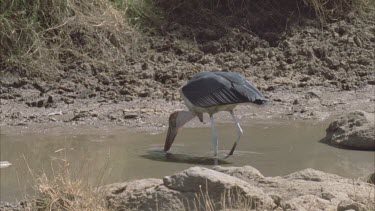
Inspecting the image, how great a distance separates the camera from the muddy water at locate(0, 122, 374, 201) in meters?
7.71

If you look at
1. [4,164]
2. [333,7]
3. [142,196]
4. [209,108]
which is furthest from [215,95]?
[333,7]

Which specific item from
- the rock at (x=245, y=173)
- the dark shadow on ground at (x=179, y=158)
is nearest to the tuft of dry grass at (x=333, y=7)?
the dark shadow on ground at (x=179, y=158)

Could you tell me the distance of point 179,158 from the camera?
8.45 meters

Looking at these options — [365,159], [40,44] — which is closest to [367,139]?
[365,159]

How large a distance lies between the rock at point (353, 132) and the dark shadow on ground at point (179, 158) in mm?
1195

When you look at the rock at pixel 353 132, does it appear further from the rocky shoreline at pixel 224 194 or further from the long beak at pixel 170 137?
the rocky shoreline at pixel 224 194

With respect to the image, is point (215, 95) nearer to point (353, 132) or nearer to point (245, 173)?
point (353, 132)

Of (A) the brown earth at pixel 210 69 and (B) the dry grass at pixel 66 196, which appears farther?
(A) the brown earth at pixel 210 69

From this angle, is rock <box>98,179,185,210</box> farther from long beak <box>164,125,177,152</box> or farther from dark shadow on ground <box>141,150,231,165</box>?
long beak <box>164,125,177,152</box>

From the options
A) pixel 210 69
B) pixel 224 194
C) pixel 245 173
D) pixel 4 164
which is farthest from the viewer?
pixel 210 69

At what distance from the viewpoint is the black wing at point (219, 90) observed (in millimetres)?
8133

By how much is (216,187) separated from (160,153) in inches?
121

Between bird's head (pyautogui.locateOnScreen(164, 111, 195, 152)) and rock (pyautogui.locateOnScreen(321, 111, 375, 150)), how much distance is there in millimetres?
1330

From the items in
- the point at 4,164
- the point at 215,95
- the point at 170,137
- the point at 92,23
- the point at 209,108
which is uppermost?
the point at 92,23
